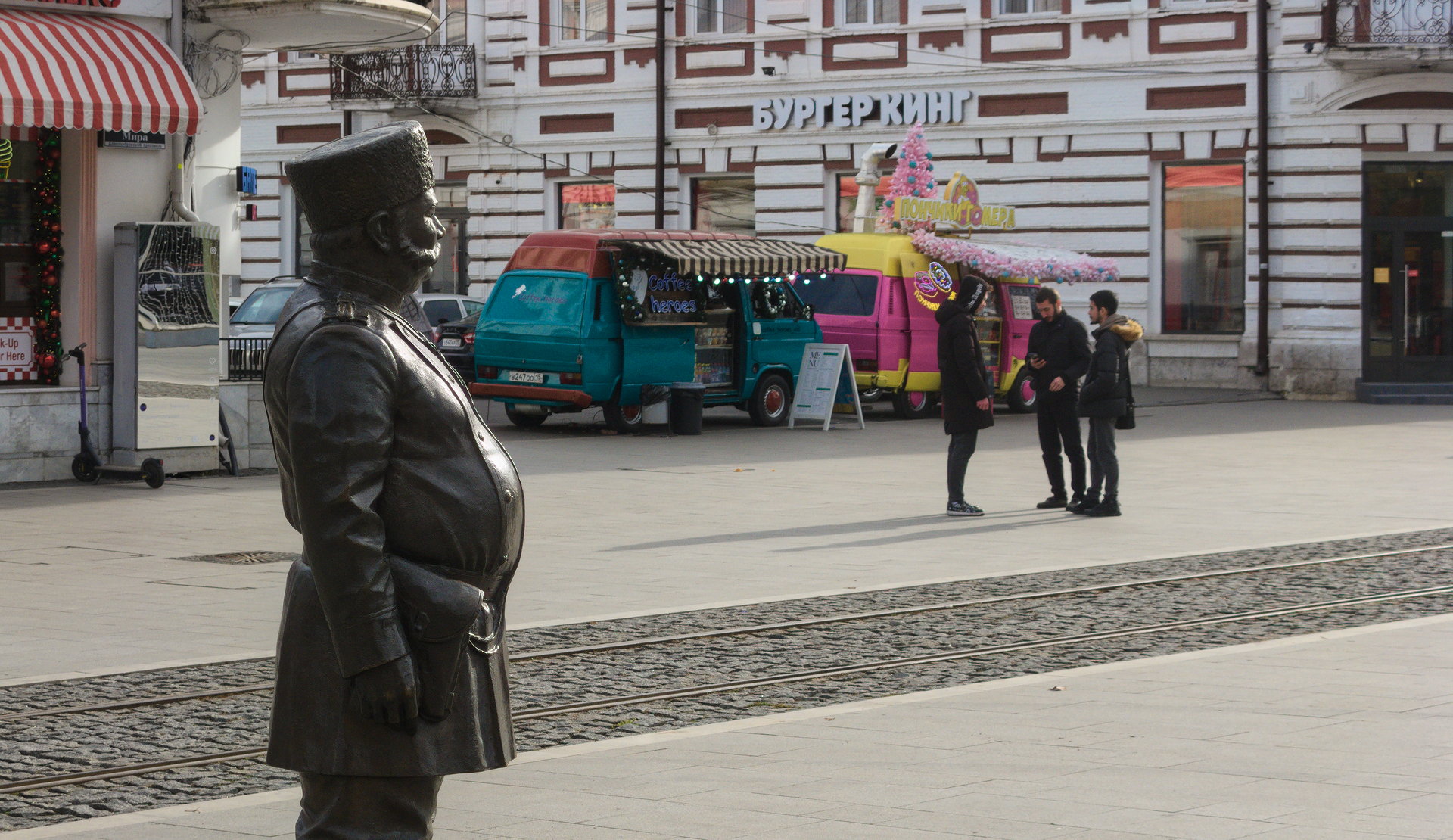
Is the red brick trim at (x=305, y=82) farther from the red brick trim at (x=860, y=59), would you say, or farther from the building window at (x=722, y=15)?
the red brick trim at (x=860, y=59)

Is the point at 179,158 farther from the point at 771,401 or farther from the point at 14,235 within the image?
the point at 771,401

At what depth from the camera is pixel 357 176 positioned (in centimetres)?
385

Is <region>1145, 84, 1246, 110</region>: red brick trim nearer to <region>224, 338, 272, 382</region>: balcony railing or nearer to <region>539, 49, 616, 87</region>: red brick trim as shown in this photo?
<region>539, 49, 616, 87</region>: red brick trim

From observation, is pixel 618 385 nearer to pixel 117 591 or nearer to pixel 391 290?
pixel 117 591

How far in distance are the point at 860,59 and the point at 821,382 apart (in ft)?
36.8

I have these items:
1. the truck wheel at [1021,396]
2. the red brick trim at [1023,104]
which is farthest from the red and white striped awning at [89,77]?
the red brick trim at [1023,104]

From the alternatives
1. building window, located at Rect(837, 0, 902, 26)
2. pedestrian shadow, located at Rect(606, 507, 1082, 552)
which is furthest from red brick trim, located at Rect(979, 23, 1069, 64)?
pedestrian shadow, located at Rect(606, 507, 1082, 552)

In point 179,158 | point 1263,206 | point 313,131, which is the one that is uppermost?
point 313,131

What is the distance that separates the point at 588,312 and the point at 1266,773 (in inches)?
667

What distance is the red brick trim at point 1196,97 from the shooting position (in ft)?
104

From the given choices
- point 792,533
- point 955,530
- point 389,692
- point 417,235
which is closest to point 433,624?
point 389,692

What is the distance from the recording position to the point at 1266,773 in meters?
6.71

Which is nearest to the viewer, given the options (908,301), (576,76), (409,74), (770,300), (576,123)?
(770,300)

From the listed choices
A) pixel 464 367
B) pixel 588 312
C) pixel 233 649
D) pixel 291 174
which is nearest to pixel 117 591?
pixel 233 649
